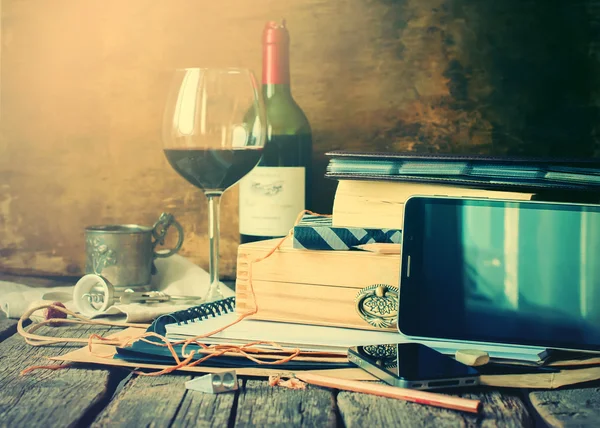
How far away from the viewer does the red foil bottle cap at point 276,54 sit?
106 cm

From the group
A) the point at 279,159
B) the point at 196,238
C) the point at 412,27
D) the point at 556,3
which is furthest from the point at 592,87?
the point at 196,238

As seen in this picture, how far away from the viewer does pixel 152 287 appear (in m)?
1.06

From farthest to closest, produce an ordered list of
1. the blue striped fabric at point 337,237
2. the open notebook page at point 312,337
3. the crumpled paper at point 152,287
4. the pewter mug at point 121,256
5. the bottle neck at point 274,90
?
the bottle neck at point 274,90 → the pewter mug at point 121,256 → the crumpled paper at point 152,287 → the blue striped fabric at point 337,237 → the open notebook page at point 312,337

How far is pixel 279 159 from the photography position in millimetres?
1098

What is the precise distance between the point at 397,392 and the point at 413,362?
1.8 inches

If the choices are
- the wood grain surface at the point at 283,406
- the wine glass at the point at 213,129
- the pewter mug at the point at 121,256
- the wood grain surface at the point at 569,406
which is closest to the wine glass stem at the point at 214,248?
the wine glass at the point at 213,129

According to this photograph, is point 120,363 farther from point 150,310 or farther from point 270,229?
point 270,229

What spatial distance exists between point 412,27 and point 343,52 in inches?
4.7

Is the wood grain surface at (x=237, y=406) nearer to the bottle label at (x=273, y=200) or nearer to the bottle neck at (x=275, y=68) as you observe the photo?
the bottle label at (x=273, y=200)

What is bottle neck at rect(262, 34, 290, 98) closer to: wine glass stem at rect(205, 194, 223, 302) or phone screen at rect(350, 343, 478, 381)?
wine glass stem at rect(205, 194, 223, 302)

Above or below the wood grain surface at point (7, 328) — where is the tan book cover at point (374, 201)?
above

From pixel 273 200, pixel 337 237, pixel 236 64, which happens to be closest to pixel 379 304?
pixel 337 237

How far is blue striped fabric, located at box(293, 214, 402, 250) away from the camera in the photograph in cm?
78

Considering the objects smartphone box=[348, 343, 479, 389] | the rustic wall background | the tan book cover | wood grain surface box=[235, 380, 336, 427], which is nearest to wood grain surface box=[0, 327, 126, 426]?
wood grain surface box=[235, 380, 336, 427]
